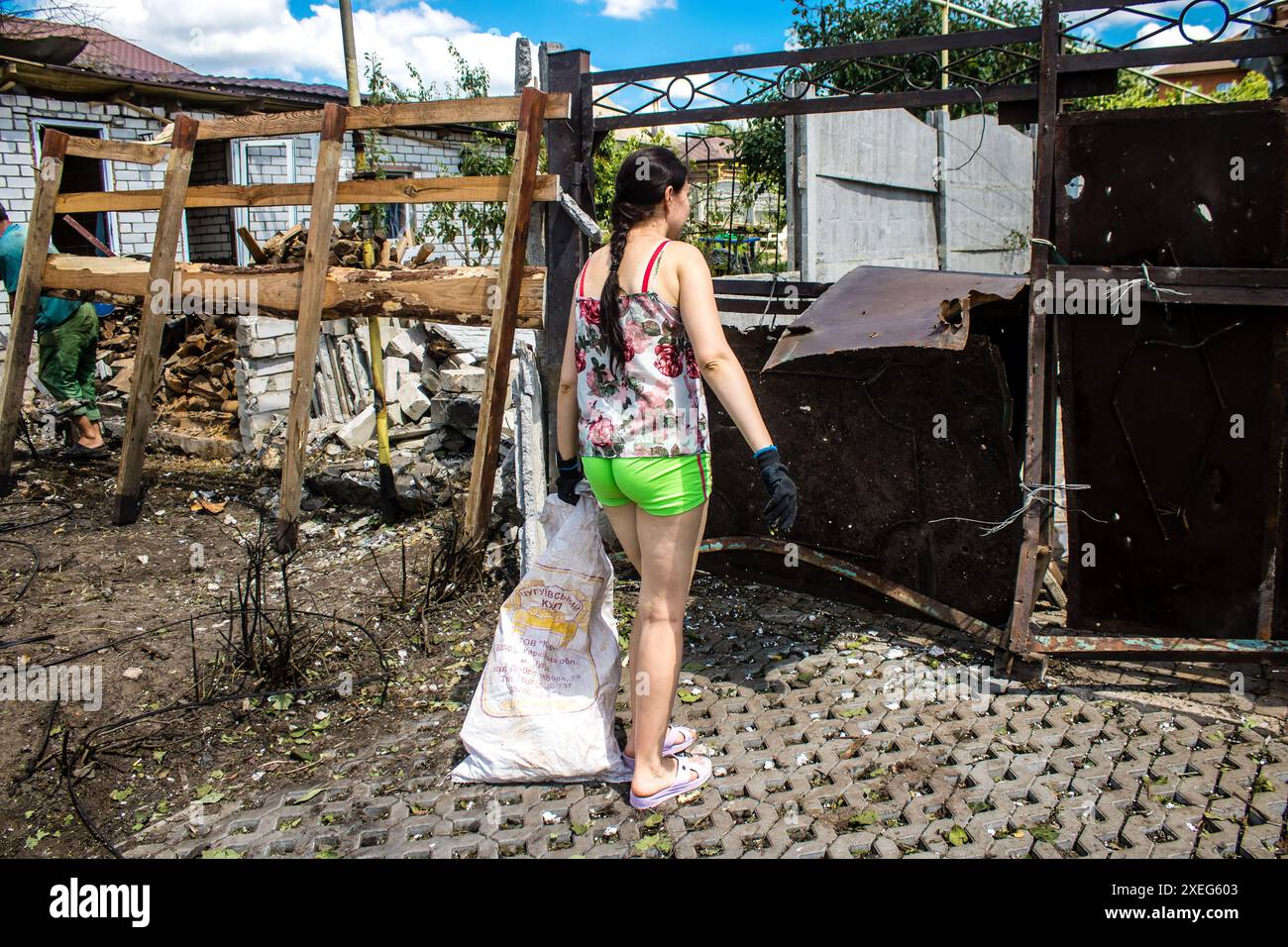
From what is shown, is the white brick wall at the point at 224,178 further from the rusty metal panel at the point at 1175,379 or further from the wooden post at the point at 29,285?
the rusty metal panel at the point at 1175,379

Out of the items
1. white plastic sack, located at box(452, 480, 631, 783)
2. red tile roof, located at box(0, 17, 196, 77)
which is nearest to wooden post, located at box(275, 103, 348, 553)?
white plastic sack, located at box(452, 480, 631, 783)

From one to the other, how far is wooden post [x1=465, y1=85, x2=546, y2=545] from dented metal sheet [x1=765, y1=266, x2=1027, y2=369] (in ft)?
5.35

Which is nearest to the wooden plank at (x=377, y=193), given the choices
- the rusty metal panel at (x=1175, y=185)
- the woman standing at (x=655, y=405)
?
the woman standing at (x=655, y=405)

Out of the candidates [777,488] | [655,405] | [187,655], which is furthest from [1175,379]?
[187,655]

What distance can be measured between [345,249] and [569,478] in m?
4.74

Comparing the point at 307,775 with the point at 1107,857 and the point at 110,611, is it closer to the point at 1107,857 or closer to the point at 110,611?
the point at 110,611

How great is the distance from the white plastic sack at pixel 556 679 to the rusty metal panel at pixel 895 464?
5.38 ft

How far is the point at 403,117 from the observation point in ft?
17.4

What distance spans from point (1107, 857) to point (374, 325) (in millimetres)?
4881

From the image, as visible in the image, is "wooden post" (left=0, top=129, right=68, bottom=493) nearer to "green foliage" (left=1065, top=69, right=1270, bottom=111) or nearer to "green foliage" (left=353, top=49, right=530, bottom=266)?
"green foliage" (left=353, top=49, right=530, bottom=266)

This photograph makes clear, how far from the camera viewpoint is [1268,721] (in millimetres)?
3447

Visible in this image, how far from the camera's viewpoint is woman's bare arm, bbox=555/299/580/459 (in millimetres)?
3133

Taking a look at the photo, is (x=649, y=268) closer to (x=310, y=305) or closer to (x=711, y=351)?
(x=711, y=351)

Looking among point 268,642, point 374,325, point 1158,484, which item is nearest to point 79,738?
point 268,642
